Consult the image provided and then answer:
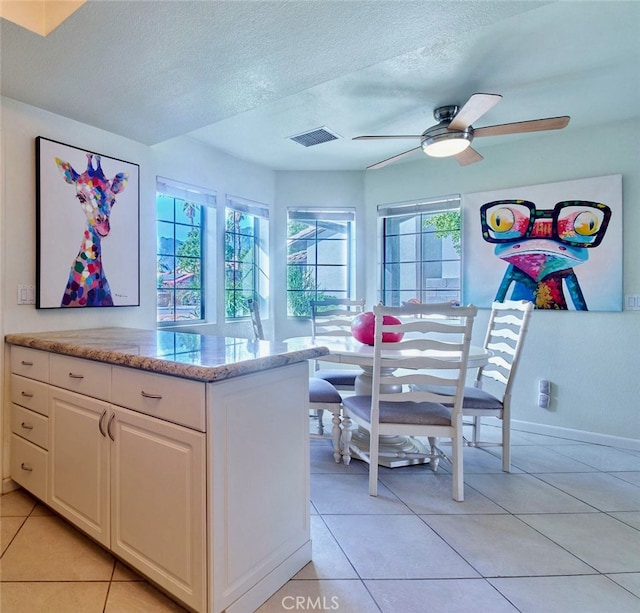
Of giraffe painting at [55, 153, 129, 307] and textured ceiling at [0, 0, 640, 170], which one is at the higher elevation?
textured ceiling at [0, 0, 640, 170]

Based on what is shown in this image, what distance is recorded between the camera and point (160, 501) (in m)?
1.29

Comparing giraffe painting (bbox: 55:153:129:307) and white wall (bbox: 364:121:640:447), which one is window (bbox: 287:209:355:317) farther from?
giraffe painting (bbox: 55:153:129:307)

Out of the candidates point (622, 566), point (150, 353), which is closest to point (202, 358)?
point (150, 353)

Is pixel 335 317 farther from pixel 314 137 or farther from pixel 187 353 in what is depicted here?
pixel 187 353

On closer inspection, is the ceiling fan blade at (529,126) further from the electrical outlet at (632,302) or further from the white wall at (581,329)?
the electrical outlet at (632,302)

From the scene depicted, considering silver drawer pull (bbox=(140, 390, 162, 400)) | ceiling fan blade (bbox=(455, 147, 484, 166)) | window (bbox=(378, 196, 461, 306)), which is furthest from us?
window (bbox=(378, 196, 461, 306))

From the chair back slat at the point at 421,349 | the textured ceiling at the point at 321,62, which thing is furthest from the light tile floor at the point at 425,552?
the textured ceiling at the point at 321,62

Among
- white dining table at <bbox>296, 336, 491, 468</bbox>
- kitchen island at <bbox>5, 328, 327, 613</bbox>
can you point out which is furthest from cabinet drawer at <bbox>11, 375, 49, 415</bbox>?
white dining table at <bbox>296, 336, 491, 468</bbox>

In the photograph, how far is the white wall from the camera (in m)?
2.87

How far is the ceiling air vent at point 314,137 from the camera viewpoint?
3068 mm

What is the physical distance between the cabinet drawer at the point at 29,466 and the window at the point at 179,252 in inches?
49.2

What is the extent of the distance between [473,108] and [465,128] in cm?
32

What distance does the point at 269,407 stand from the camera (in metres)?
1.38

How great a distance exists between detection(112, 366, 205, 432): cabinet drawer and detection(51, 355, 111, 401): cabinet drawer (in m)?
0.08
